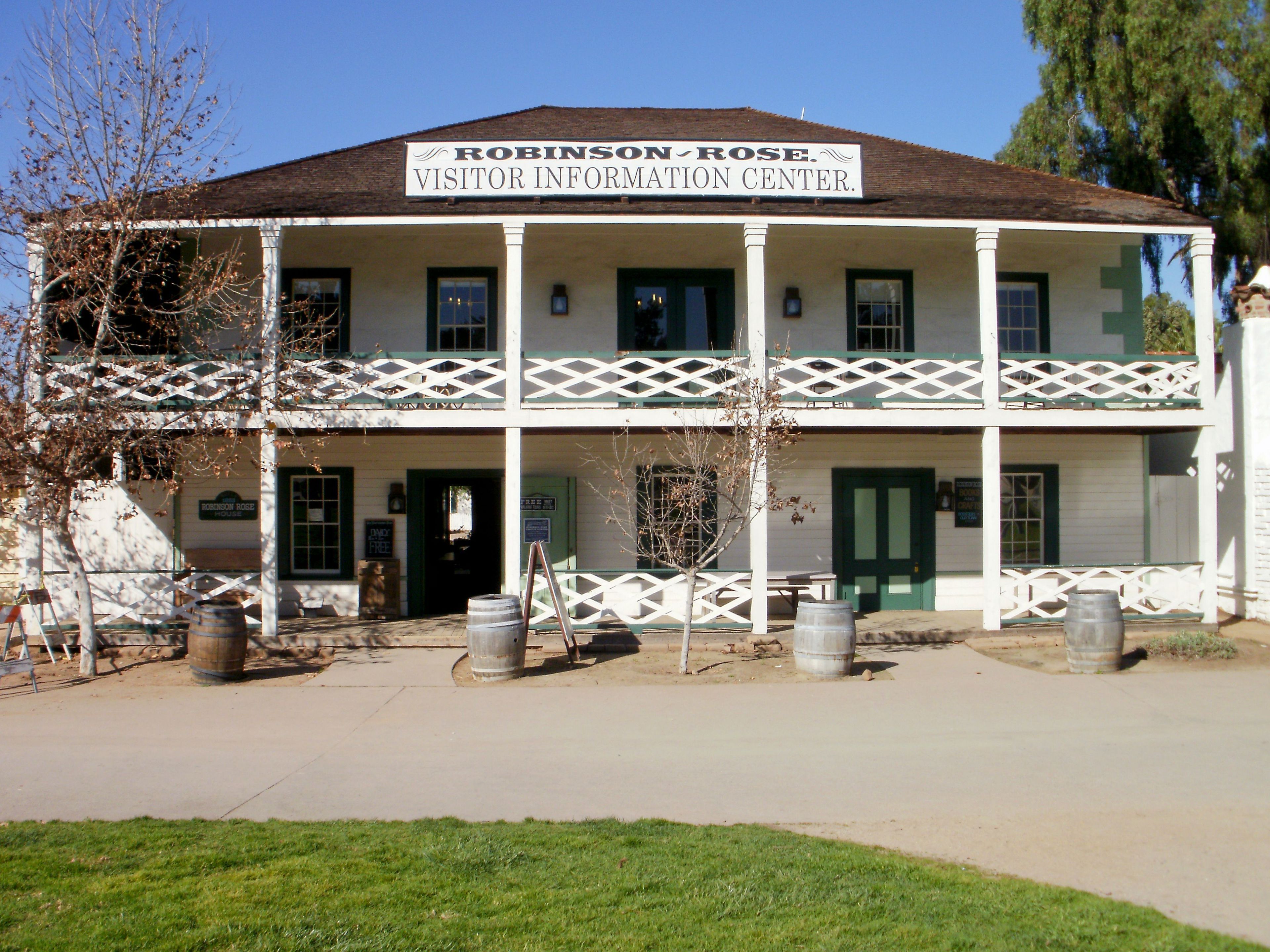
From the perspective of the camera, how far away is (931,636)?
1212 cm

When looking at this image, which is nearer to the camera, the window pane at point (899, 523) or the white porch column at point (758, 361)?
the white porch column at point (758, 361)

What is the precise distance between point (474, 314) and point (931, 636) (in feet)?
27.9

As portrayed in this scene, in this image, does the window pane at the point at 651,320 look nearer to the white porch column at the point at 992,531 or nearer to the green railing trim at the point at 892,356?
the green railing trim at the point at 892,356

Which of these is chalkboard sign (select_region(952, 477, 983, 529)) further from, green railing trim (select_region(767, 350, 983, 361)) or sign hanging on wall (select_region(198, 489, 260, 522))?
sign hanging on wall (select_region(198, 489, 260, 522))

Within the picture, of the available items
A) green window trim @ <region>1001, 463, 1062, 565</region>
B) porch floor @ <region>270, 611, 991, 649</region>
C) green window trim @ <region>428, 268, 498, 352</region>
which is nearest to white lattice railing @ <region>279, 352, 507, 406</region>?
green window trim @ <region>428, 268, 498, 352</region>

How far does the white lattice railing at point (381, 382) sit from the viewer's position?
1188 centimetres

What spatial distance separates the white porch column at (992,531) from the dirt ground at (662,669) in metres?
1.83

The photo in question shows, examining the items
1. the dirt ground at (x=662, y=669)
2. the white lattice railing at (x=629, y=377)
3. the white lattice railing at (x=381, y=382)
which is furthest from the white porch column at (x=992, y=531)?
the white lattice railing at (x=381, y=382)

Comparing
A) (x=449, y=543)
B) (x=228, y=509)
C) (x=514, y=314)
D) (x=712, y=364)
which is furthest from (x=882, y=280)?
(x=228, y=509)

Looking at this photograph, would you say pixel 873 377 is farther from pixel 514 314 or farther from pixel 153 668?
pixel 153 668

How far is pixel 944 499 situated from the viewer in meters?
14.2

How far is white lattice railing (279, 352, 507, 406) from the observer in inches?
468

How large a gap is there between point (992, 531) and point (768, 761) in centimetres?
636

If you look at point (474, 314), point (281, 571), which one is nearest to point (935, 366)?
point (474, 314)
